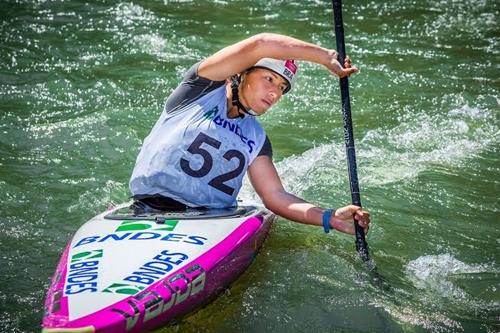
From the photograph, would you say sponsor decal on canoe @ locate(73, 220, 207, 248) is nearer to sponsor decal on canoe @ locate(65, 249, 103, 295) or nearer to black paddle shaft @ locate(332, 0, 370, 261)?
sponsor decal on canoe @ locate(65, 249, 103, 295)

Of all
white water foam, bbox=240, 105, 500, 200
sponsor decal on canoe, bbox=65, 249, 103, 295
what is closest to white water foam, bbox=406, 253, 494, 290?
white water foam, bbox=240, 105, 500, 200

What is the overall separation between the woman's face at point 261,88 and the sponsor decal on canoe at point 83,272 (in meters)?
1.32

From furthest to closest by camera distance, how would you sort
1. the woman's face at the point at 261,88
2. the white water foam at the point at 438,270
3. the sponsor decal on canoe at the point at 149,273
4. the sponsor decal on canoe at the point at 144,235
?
the white water foam at the point at 438,270
the woman's face at the point at 261,88
the sponsor decal on canoe at the point at 144,235
the sponsor decal on canoe at the point at 149,273

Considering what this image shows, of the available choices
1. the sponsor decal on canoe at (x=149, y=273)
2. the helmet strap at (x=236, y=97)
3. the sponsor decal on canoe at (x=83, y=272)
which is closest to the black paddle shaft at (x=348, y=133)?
the helmet strap at (x=236, y=97)

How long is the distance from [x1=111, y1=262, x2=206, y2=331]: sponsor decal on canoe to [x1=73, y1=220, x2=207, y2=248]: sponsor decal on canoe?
0.75 feet

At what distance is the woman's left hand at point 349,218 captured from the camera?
13.5ft

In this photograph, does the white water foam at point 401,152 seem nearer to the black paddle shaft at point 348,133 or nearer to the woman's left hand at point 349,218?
the black paddle shaft at point 348,133

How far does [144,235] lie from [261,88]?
117 centimetres

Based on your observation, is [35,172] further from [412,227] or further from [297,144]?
[412,227]

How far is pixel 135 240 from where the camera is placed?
3811 mm

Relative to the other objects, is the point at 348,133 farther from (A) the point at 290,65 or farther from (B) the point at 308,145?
(B) the point at 308,145

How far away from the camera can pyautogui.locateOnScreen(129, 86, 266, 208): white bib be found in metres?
4.18

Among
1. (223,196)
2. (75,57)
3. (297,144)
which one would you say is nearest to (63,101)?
(75,57)

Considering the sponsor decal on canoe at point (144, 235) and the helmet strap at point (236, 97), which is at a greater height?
the helmet strap at point (236, 97)
